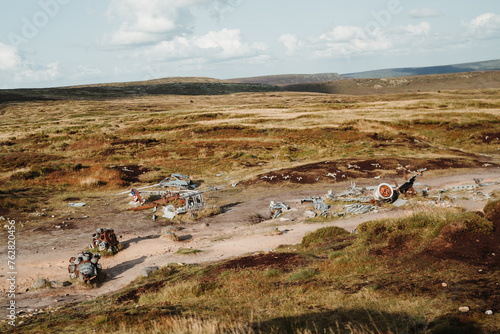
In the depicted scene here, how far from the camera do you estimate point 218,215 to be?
79.9 ft

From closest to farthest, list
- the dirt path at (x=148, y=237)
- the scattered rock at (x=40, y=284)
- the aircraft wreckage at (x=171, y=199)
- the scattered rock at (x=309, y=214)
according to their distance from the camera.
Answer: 1. the scattered rock at (x=40, y=284)
2. the dirt path at (x=148, y=237)
3. the scattered rock at (x=309, y=214)
4. the aircraft wreckage at (x=171, y=199)

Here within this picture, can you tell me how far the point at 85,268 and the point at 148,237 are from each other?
19.8 ft

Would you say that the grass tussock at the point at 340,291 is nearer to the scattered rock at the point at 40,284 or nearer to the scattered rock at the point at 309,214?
the scattered rock at the point at 40,284

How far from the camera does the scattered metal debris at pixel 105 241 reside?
18.1 m

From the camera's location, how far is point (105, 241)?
18.1 meters

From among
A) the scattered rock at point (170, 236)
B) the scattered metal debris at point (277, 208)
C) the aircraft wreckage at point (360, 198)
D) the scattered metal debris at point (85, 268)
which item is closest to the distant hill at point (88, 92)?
the scattered rock at point (170, 236)

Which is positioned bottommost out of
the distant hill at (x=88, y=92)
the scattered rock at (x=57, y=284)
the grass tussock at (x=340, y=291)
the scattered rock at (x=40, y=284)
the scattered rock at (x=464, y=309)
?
the scattered rock at (x=57, y=284)

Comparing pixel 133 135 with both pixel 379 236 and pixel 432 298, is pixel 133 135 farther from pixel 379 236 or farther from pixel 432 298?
pixel 432 298

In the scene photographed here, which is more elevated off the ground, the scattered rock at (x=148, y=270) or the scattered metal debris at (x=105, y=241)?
the scattered metal debris at (x=105, y=241)

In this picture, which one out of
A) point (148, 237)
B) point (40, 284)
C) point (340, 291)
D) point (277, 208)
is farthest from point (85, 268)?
point (277, 208)

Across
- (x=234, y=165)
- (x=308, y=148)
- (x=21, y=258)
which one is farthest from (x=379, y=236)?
(x=308, y=148)

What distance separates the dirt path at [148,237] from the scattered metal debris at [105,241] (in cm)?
65

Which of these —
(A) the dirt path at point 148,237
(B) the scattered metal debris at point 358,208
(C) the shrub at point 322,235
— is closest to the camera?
(A) the dirt path at point 148,237

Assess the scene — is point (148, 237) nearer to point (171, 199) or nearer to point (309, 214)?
point (171, 199)
